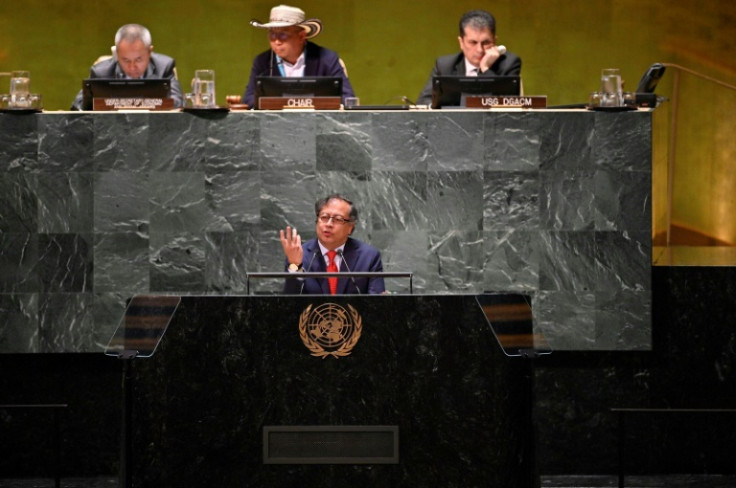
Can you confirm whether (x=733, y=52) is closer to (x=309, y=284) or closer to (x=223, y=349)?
(x=309, y=284)

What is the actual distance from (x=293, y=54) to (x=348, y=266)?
6.73ft

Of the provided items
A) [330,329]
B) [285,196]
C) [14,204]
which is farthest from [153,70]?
[330,329]

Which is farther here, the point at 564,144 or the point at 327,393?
the point at 564,144

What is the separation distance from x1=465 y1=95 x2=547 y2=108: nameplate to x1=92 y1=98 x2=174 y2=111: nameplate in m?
1.48

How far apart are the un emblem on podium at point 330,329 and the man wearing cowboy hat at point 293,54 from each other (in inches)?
125

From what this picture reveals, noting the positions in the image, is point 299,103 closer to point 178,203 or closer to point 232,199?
point 232,199

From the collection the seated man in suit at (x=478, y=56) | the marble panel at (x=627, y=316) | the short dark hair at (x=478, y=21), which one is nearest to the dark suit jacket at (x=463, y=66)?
the seated man in suit at (x=478, y=56)

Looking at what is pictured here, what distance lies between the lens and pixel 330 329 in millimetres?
3570

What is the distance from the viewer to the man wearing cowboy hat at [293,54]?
6613mm

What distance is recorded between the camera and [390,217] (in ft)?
18.0

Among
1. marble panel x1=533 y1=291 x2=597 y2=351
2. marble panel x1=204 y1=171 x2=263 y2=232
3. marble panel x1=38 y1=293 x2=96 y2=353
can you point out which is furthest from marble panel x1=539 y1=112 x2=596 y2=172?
marble panel x1=38 y1=293 x2=96 y2=353

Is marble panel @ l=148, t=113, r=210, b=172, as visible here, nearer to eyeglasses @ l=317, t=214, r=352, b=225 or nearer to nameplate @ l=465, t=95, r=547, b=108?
eyeglasses @ l=317, t=214, r=352, b=225

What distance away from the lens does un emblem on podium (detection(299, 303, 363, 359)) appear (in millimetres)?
3559

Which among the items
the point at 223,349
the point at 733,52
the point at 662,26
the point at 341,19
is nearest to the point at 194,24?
the point at 341,19
